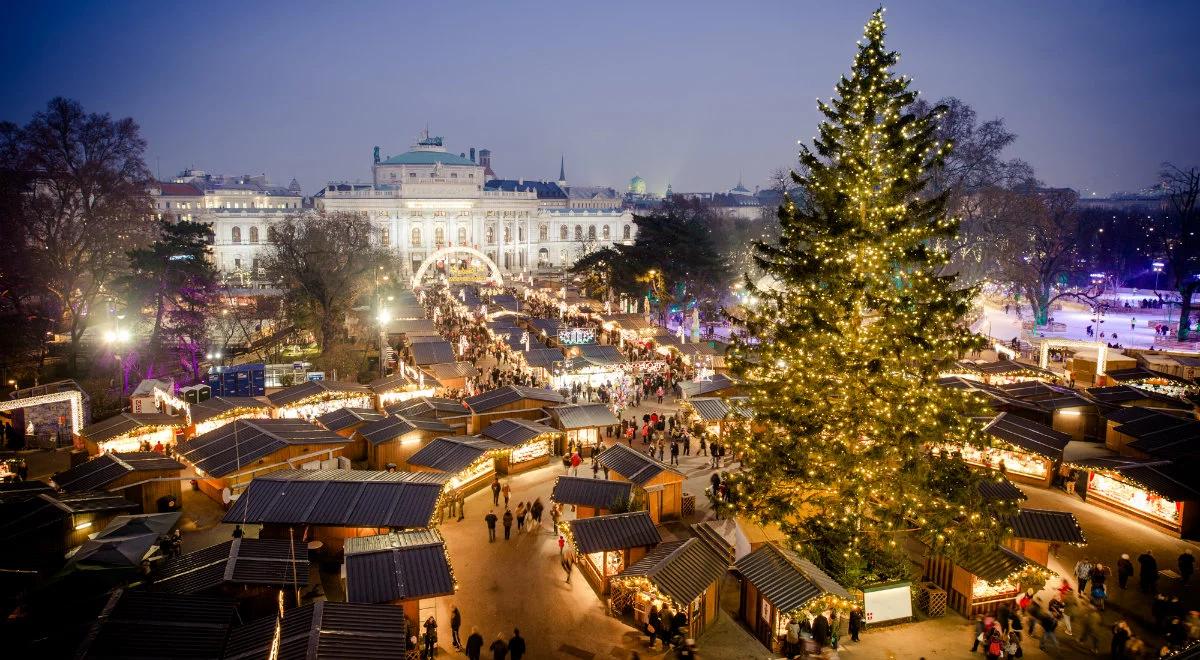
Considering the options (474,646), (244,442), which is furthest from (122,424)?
(474,646)

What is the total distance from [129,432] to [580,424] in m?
11.1

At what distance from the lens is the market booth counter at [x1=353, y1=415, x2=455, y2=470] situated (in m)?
16.4

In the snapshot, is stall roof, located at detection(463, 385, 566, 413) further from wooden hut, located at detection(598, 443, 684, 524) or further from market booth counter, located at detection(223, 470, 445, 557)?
market booth counter, located at detection(223, 470, 445, 557)

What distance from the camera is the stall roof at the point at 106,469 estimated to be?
13805 mm

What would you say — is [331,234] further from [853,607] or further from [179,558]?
[853,607]

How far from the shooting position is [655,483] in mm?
13484

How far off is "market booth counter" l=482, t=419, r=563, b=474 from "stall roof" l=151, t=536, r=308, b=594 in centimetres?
622

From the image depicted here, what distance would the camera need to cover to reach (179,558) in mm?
10523

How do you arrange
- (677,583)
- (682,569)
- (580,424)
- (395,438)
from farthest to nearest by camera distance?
(580,424) < (395,438) < (682,569) < (677,583)

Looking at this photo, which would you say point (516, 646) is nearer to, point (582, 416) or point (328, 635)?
point (328, 635)

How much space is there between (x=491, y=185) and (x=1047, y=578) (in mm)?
76611

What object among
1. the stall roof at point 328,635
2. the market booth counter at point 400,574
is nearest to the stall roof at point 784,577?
the market booth counter at point 400,574

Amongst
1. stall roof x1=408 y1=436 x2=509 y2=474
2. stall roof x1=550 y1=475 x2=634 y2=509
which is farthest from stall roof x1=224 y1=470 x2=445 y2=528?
stall roof x1=550 y1=475 x2=634 y2=509

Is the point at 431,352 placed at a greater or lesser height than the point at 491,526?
greater
